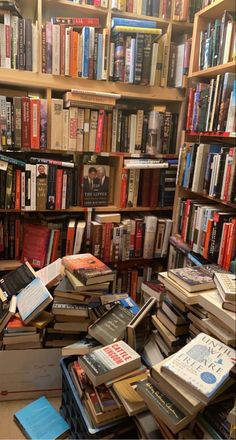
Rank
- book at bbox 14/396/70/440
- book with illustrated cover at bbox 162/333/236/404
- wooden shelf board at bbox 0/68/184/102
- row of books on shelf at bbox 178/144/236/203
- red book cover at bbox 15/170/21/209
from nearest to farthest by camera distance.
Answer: book with illustrated cover at bbox 162/333/236/404 < book at bbox 14/396/70/440 < row of books on shelf at bbox 178/144/236/203 < wooden shelf board at bbox 0/68/184/102 < red book cover at bbox 15/170/21/209

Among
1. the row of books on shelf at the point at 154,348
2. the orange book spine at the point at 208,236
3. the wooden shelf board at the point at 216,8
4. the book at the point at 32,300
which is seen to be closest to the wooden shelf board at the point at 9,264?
the row of books on shelf at the point at 154,348

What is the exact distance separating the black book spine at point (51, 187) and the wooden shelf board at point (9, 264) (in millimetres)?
413

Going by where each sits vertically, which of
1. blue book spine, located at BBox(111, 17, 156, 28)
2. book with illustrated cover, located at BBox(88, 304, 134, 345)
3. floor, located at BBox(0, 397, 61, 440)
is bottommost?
floor, located at BBox(0, 397, 61, 440)

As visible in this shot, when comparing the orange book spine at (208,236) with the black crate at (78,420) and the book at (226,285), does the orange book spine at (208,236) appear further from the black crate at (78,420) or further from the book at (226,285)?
the black crate at (78,420)

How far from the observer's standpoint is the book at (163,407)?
1.06 m

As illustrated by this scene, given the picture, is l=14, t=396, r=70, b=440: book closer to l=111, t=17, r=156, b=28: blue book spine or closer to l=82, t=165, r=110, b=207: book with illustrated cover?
l=82, t=165, r=110, b=207: book with illustrated cover

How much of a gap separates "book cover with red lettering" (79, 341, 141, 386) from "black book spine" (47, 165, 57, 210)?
3.18ft

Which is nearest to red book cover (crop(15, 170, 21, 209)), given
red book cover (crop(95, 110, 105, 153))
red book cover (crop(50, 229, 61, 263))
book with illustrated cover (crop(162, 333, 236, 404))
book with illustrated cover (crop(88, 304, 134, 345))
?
red book cover (crop(50, 229, 61, 263))

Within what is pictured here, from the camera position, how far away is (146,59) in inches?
80.1

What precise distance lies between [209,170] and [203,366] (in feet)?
3.45

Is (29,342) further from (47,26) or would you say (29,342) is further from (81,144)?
(47,26)

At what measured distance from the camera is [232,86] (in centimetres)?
167

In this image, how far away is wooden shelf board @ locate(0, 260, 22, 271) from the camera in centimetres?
208

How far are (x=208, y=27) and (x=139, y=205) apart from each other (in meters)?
1.14
